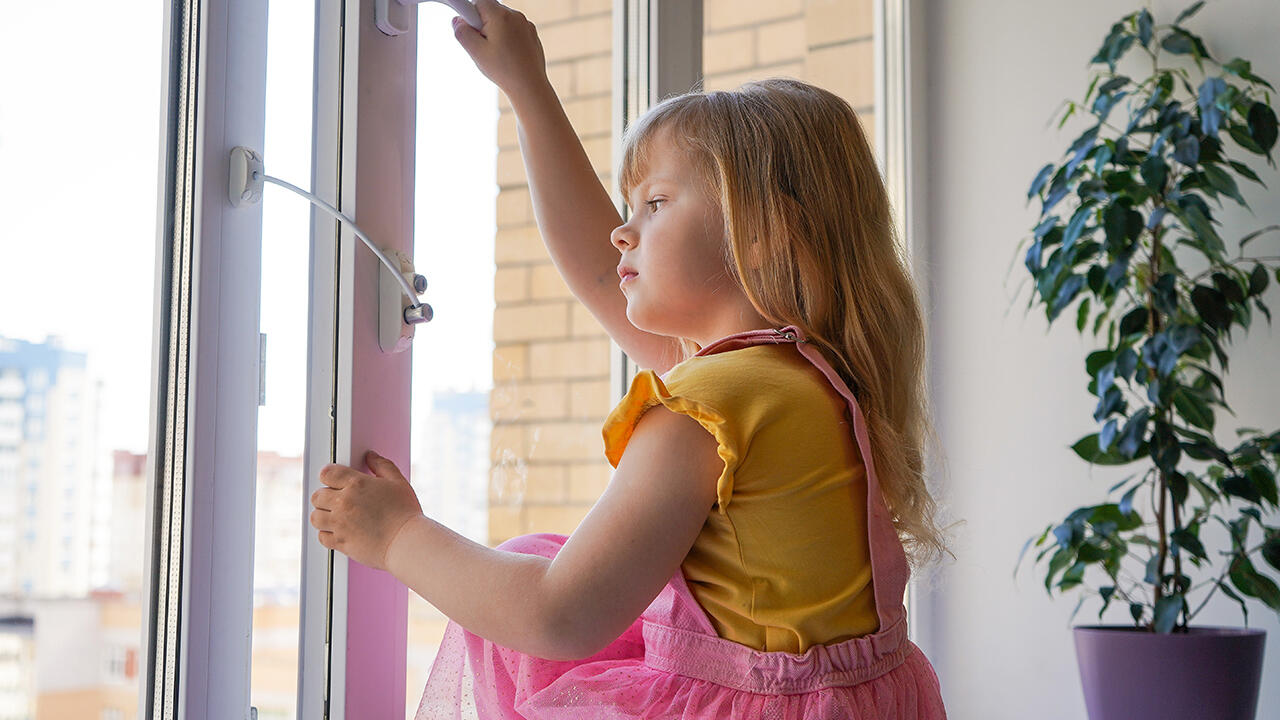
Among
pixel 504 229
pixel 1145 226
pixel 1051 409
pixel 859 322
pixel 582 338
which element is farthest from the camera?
pixel 1051 409

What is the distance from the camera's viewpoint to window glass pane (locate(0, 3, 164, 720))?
0.78 meters

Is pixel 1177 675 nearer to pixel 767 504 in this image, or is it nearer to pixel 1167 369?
pixel 1167 369

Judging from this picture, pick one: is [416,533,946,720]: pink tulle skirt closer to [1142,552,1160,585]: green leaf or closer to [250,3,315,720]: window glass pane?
[250,3,315,720]: window glass pane

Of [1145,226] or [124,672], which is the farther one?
[1145,226]

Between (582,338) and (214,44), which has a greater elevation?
(214,44)

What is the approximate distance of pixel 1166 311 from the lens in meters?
2.46

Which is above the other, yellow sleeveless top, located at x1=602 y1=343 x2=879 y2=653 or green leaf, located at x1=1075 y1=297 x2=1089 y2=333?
green leaf, located at x1=1075 y1=297 x2=1089 y2=333

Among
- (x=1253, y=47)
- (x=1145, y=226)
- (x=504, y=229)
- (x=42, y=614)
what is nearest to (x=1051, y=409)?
(x=1145, y=226)

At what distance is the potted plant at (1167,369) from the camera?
2.34 metres

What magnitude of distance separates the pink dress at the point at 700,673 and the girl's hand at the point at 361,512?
102 mm

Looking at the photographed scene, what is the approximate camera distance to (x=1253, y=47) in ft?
8.88

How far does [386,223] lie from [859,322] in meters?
0.45

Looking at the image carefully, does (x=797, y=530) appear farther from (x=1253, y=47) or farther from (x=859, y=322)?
(x=1253, y=47)

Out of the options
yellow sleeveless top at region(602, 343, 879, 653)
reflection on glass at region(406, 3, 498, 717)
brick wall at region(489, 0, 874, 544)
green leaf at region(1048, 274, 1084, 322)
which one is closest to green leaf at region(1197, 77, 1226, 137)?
green leaf at region(1048, 274, 1084, 322)
